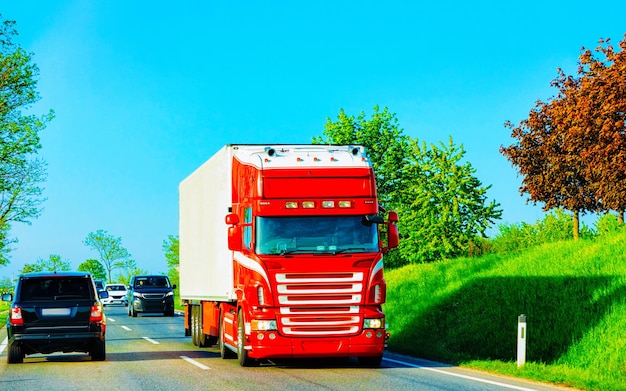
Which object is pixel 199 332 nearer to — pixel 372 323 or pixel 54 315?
pixel 54 315

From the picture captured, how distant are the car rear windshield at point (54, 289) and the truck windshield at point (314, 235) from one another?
449cm

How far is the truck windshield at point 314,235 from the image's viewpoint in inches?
598

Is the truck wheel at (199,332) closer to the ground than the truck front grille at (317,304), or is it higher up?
closer to the ground

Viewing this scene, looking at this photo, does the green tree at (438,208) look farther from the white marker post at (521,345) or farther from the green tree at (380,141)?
the white marker post at (521,345)

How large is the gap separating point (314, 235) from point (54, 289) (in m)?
5.68

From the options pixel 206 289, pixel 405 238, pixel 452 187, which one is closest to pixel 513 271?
pixel 206 289

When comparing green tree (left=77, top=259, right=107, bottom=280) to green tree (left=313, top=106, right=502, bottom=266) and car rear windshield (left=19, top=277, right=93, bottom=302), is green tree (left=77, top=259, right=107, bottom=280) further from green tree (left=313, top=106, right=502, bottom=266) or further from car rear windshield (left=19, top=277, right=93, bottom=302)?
car rear windshield (left=19, top=277, right=93, bottom=302)

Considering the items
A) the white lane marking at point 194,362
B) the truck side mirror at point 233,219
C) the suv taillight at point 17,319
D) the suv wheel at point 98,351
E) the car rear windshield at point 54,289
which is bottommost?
the white lane marking at point 194,362

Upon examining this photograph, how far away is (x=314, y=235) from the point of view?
1533cm

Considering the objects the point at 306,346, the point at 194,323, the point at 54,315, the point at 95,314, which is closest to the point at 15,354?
the point at 54,315

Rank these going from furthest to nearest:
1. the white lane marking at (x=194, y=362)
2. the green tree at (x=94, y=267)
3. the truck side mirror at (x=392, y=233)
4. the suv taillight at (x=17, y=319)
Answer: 1. the green tree at (x=94, y=267)
2. the suv taillight at (x=17, y=319)
3. the white lane marking at (x=194, y=362)
4. the truck side mirror at (x=392, y=233)

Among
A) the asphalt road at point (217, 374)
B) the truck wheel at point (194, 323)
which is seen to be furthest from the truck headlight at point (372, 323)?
the truck wheel at point (194, 323)

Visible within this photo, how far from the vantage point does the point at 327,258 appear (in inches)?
593

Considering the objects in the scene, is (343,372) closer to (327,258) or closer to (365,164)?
(327,258)
